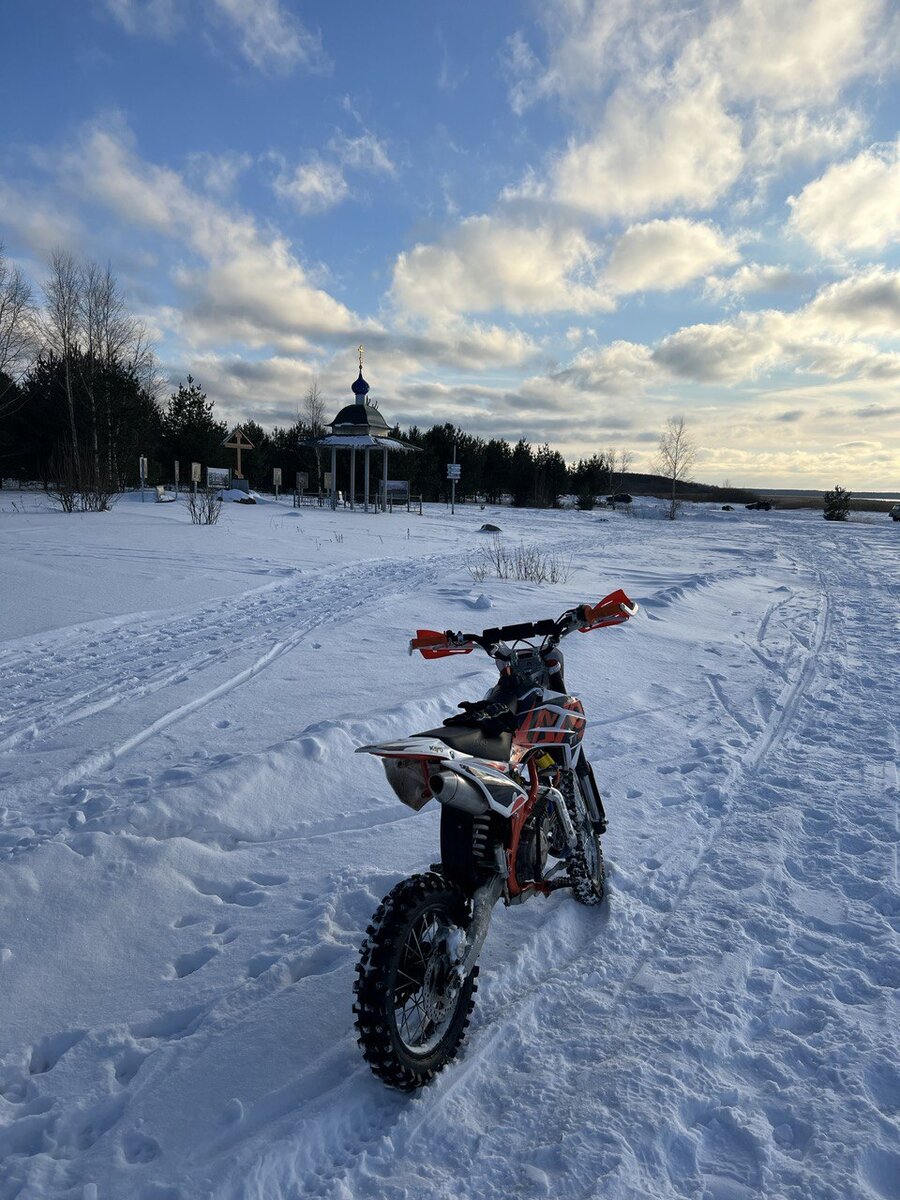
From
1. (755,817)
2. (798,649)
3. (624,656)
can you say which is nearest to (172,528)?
(624,656)

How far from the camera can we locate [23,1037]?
2414 millimetres

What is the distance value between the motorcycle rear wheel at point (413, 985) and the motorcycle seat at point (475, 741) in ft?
1.42

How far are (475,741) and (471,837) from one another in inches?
12.8

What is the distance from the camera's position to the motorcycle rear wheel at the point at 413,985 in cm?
200

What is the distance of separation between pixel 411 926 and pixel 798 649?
25.7ft

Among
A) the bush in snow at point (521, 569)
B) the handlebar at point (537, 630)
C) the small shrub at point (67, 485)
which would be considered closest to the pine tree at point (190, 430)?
the small shrub at point (67, 485)

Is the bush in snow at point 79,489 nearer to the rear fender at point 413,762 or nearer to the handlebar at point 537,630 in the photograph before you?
the handlebar at point 537,630

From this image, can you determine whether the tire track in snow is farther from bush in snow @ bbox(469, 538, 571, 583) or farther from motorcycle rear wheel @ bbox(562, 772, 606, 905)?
bush in snow @ bbox(469, 538, 571, 583)

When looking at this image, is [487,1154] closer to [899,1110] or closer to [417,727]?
[899,1110]

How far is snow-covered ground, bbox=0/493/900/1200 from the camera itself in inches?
79.7

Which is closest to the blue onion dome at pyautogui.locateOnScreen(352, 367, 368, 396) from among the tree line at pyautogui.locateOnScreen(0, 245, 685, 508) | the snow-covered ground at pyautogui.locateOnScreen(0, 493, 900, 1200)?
the tree line at pyautogui.locateOnScreen(0, 245, 685, 508)

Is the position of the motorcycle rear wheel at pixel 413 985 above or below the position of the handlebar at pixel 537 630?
below

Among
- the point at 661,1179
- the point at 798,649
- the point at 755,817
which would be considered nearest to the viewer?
the point at 661,1179

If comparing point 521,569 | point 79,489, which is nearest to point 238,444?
point 79,489
